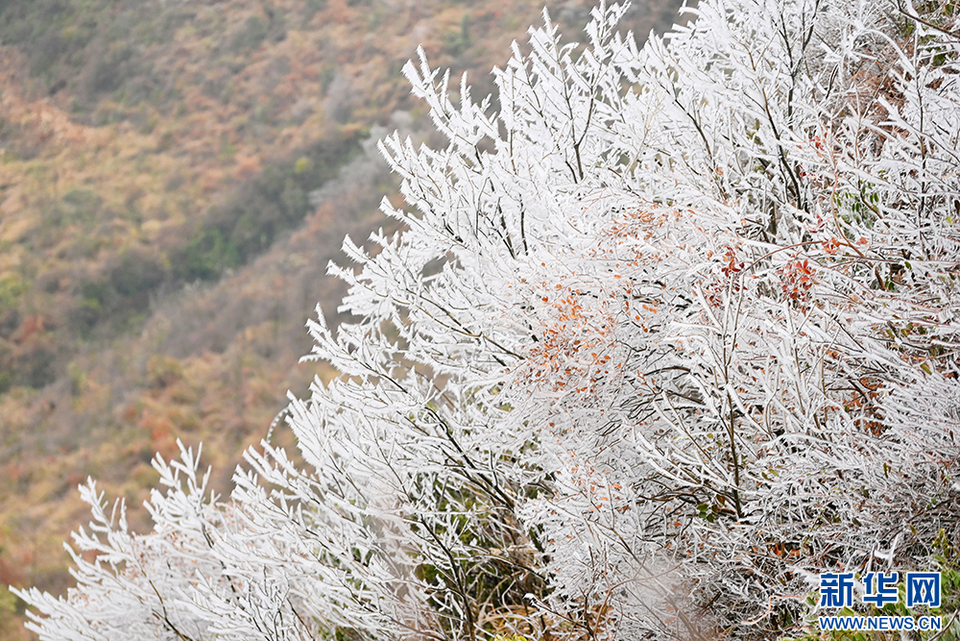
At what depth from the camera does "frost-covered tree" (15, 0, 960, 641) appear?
245cm

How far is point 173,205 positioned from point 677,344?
85.5ft

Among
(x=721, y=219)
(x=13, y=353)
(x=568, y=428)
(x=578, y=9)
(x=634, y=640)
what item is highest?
(x=578, y=9)

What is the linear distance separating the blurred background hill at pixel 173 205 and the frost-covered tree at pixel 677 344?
1522 centimetres

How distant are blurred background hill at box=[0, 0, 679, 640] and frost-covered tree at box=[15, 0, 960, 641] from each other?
1522 cm

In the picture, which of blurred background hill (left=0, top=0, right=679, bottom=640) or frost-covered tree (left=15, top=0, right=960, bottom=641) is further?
blurred background hill (left=0, top=0, right=679, bottom=640)

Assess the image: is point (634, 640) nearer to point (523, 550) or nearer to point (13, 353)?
point (523, 550)

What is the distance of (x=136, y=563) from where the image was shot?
17.1 ft

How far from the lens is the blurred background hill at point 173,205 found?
770 inches

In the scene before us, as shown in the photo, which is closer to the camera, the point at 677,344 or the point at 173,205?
the point at 677,344

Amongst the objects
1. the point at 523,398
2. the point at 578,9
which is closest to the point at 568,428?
the point at 523,398

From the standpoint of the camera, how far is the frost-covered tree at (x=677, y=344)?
2.45 meters

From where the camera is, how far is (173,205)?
82.4 ft

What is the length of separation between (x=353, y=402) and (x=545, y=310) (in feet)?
4.62

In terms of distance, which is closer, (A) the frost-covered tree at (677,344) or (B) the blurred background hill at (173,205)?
(A) the frost-covered tree at (677,344)
